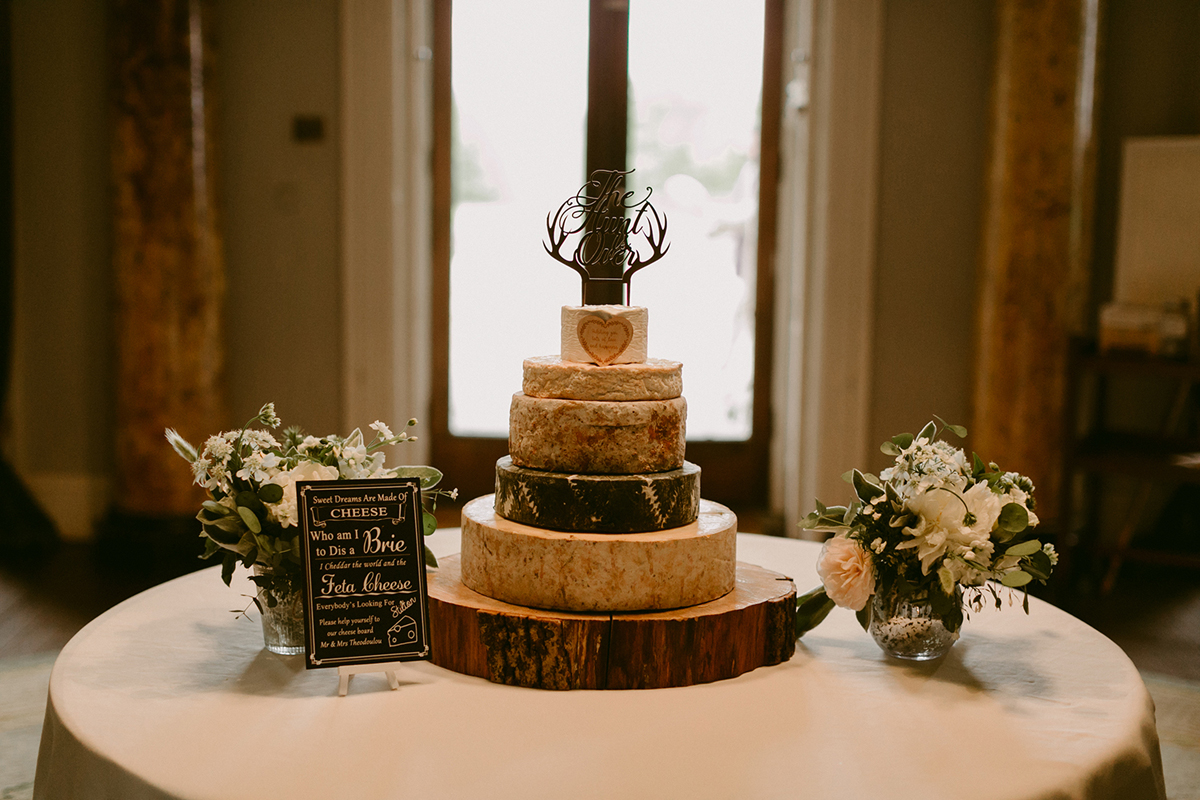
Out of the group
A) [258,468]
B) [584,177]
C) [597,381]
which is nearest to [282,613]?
[258,468]

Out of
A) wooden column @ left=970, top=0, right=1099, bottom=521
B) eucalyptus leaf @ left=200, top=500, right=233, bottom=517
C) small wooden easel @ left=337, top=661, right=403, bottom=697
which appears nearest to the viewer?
small wooden easel @ left=337, top=661, right=403, bottom=697

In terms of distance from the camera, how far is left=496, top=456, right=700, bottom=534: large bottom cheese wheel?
154 centimetres

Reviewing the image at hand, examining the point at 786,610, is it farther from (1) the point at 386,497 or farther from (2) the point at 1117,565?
(2) the point at 1117,565

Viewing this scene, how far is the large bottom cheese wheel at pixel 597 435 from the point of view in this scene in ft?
5.14

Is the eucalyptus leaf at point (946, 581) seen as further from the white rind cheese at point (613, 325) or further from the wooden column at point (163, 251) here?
the wooden column at point (163, 251)

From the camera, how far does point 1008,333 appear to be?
369 centimetres

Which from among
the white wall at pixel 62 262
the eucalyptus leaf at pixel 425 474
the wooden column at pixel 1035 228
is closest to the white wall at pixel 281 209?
the white wall at pixel 62 262

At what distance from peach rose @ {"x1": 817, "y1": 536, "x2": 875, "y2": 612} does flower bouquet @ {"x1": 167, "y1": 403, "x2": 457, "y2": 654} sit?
0.56 m

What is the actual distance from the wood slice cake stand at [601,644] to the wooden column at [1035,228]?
252cm

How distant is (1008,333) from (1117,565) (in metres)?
0.90

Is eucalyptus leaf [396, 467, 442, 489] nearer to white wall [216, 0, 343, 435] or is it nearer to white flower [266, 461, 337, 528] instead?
white flower [266, 461, 337, 528]

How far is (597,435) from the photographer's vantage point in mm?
1568

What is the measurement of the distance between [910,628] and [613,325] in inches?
24.2

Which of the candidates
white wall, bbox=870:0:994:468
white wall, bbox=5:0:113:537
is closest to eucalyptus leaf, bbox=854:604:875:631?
white wall, bbox=870:0:994:468
